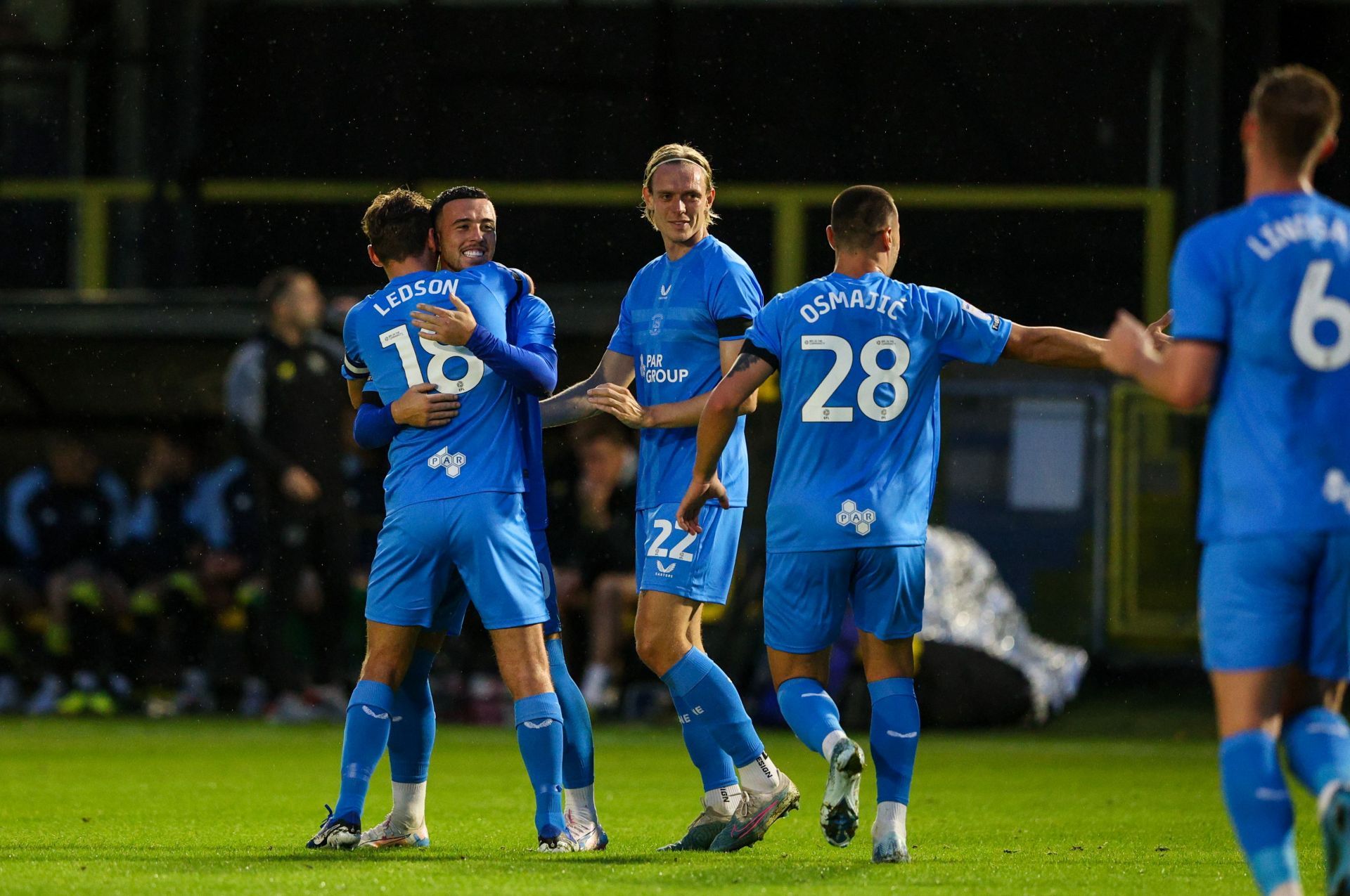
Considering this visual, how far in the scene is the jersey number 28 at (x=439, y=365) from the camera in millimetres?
5914

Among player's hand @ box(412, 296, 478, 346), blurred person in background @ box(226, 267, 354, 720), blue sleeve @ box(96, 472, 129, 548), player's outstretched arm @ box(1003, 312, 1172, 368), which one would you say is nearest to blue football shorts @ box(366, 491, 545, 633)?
player's hand @ box(412, 296, 478, 346)

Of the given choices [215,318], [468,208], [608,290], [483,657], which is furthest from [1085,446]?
[468,208]

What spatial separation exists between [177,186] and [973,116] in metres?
7.18

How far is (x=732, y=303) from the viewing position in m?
6.10

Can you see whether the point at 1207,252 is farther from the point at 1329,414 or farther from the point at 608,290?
the point at 608,290

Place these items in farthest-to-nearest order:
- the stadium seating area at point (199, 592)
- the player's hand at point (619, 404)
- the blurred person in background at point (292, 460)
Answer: the stadium seating area at point (199, 592)
the blurred person in background at point (292, 460)
the player's hand at point (619, 404)

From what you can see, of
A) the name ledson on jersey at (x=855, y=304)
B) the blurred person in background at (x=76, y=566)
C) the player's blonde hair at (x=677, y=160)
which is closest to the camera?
the name ledson on jersey at (x=855, y=304)

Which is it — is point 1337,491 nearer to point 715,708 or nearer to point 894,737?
point 894,737

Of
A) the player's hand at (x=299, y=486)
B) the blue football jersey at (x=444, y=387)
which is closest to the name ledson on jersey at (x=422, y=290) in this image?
the blue football jersey at (x=444, y=387)

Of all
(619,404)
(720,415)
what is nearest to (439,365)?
(619,404)

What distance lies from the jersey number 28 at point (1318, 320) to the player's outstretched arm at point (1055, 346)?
142 centimetres

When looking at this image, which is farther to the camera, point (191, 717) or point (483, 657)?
point (483, 657)

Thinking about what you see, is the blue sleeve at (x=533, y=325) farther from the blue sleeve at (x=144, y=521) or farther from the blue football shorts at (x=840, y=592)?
the blue sleeve at (x=144, y=521)

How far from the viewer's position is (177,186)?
1758cm
